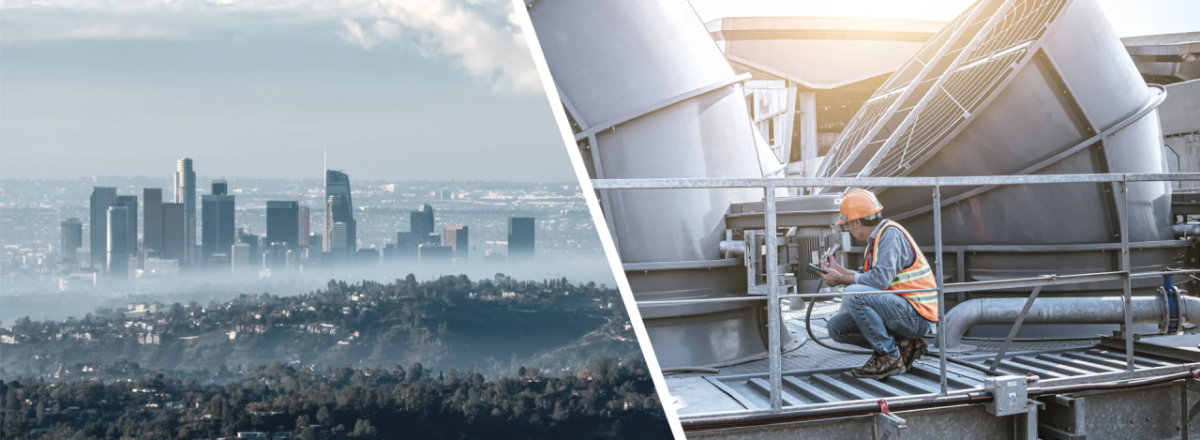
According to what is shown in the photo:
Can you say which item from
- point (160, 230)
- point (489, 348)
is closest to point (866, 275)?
point (160, 230)

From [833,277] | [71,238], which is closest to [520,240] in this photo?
[71,238]

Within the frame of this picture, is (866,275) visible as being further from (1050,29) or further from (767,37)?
(767,37)

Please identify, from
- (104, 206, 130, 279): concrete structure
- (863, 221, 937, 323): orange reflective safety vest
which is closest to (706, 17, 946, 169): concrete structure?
(104, 206, 130, 279): concrete structure

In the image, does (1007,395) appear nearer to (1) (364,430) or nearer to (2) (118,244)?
(2) (118,244)

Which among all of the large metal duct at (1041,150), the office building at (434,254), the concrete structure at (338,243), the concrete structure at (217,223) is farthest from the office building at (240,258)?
the large metal duct at (1041,150)

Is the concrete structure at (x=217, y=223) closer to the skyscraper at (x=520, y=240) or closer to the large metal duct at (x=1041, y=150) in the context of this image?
the skyscraper at (x=520, y=240)
